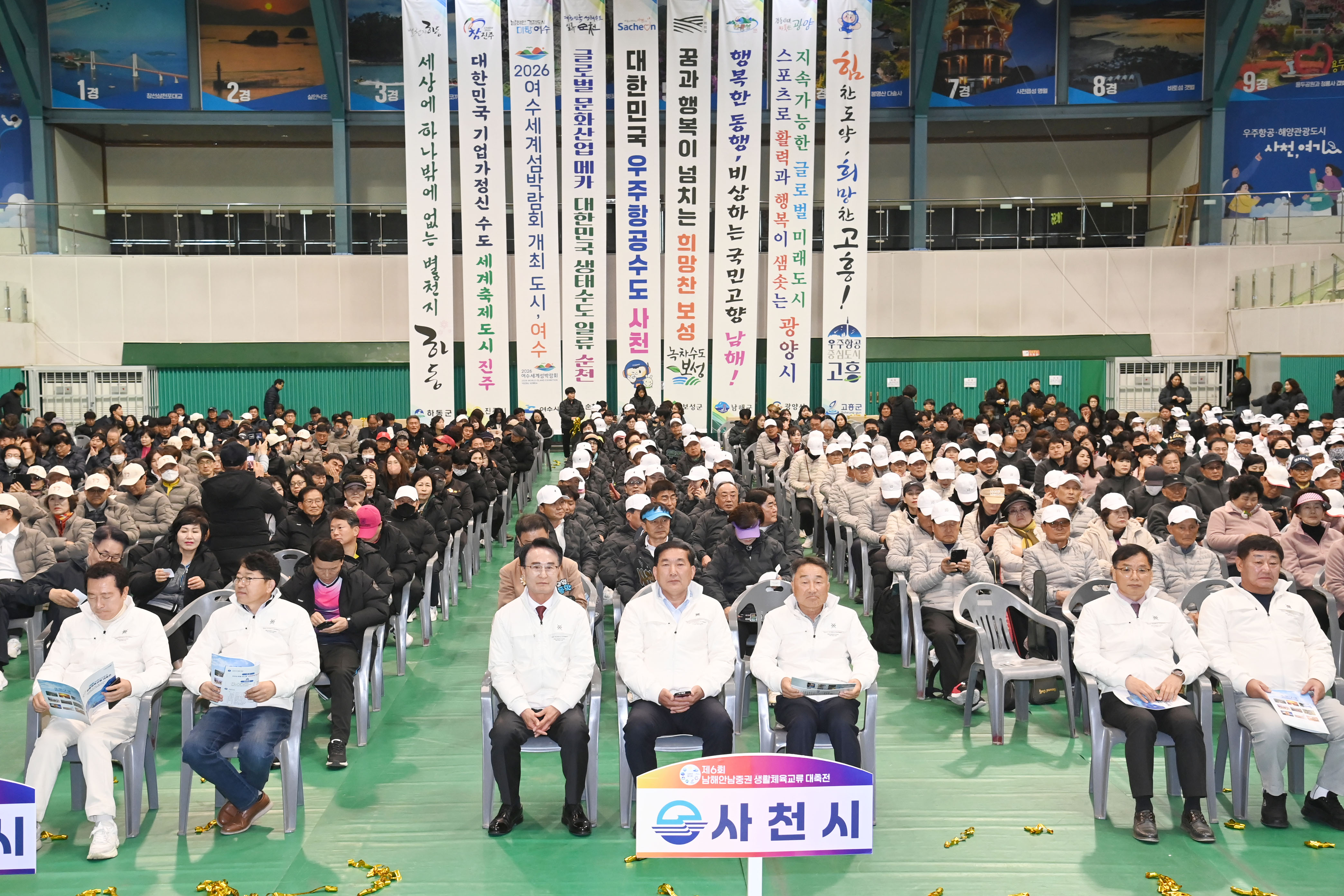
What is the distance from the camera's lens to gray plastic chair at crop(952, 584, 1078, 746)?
6.71 m

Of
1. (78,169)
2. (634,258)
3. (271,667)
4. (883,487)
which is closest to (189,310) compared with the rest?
(78,169)

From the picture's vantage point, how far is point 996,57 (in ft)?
79.3

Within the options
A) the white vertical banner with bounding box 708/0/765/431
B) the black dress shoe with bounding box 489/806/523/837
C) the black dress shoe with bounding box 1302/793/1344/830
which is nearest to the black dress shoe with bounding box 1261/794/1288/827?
the black dress shoe with bounding box 1302/793/1344/830

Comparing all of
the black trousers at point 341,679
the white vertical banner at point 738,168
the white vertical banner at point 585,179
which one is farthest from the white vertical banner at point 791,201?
the black trousers at point 341,679

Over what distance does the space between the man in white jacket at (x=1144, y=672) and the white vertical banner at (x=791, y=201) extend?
15.3 m

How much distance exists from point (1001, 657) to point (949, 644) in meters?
0.44

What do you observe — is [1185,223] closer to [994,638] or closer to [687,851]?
[994,638]

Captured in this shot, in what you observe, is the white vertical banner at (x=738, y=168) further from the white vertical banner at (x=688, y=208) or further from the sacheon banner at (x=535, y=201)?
the sacheon banner at (x=535, y=201)

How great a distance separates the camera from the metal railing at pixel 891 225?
74.4ft

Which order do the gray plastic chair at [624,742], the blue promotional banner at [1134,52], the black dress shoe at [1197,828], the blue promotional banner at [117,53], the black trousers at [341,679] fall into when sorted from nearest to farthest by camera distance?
the black dress shoe at [1197,828], the gray plastic chair at [624,742], the black trousers at [341,679], the blue promotional banner at [117,53], the blue promotional banner at [1134,52]

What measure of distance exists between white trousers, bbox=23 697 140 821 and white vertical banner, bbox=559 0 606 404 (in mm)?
15597

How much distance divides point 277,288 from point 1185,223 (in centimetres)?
1797

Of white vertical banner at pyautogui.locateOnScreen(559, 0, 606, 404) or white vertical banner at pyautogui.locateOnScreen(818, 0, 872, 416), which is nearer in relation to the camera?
white vertical banner at pyautogui.locateOnScreen(559, 0, 606, 404)

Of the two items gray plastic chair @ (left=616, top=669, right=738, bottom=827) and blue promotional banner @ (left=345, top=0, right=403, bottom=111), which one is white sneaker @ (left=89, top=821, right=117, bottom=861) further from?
blue promotional banner @ (left=345, top=0, right=403, bottom=111)
